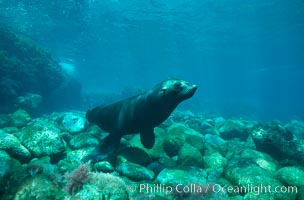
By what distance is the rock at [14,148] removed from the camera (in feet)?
21.2

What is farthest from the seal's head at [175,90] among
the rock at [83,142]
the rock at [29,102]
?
the rock at [29,102]

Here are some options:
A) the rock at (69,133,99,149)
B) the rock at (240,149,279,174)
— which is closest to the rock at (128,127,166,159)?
the rock at (69,133,99,149)

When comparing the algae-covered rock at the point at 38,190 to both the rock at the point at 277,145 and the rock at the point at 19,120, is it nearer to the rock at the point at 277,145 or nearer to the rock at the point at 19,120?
the rock at the point at 277,145

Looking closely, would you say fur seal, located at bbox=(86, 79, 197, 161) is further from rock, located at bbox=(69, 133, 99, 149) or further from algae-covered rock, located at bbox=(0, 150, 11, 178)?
algae-covered rock, located at bbox=(0, 150, 11, 178)

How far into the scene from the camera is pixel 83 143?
820 centimetres

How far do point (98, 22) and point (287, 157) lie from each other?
30.7 m

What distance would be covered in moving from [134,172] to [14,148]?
3.11 meters

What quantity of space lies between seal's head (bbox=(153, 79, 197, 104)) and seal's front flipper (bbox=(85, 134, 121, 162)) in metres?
1.83

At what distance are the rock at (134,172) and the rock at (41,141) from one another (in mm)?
1982

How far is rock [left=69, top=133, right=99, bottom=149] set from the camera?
8133 mm

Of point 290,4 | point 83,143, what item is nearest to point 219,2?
point 290,4

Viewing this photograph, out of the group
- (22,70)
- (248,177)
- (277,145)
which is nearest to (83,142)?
(248,177)

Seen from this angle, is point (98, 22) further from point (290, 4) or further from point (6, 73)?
point (290, 4)

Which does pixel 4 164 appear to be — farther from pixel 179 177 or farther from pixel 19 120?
pixel 19 120
